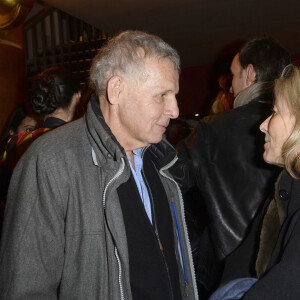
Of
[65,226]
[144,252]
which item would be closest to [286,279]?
[144,252]

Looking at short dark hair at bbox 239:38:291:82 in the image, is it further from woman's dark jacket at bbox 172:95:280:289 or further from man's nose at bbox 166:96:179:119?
man's nose at bbox 166:96:179:119

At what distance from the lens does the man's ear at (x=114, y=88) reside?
1479 millimetres

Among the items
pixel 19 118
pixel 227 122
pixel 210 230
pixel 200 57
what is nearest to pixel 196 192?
pixel 210 230

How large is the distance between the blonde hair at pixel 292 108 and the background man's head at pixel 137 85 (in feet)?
1.27

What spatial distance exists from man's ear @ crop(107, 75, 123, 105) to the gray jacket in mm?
148

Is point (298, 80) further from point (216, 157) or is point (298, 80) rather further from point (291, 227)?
point (216, 157)

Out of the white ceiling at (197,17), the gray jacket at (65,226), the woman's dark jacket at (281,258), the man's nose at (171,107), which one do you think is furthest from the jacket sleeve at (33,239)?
the white ceiling at (197,17)

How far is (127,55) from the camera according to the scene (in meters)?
1.48

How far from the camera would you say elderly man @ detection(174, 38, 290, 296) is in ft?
6.50

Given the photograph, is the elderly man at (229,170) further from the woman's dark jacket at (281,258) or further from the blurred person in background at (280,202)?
the blurred person in background at (280,202)

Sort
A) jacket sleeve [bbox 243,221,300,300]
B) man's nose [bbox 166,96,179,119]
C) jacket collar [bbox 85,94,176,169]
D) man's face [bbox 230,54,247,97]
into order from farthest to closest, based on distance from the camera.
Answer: man's face [bbox 230,54,247,97] → man's nose [bbox 166,96,179,119] → jacket collar [bbox 85,94,176,169] → jacket sleeve [bbox 243,221,300,300]

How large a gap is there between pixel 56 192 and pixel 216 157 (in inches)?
37.6

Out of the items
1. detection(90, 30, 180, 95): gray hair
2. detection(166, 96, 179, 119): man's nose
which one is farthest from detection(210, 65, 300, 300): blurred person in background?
detection(90, 30, 180, 95): gray hair

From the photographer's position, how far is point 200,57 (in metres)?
8.16
